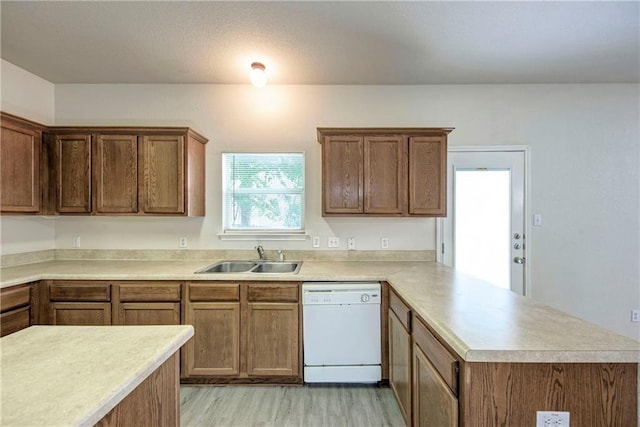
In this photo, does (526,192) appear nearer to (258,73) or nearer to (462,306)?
(462,306)

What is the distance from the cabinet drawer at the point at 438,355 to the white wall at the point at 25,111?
11.1ft

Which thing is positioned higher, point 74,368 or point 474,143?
point 474,143

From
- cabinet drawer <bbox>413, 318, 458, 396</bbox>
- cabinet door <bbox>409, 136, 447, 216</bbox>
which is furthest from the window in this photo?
cabinet drawer <bbox>413, 318, 458, 396</bbox>

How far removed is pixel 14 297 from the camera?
2.24 m

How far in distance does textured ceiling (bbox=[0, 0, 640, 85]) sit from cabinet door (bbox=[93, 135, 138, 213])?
28.9 inches

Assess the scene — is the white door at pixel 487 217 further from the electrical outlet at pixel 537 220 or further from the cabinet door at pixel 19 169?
the cabinet door at pixel 19 169

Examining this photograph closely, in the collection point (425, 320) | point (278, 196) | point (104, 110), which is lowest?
point (425, 320)

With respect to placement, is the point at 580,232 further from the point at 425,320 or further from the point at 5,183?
the point at 5,183

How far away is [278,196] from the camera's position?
3.17 m

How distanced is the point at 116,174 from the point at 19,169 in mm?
706

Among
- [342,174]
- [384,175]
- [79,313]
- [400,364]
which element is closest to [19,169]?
[79,313]

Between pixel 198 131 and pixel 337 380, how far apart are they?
8.94ft

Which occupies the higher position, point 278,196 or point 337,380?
point 278,196

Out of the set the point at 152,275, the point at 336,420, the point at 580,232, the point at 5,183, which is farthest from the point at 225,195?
the point at 580,232
